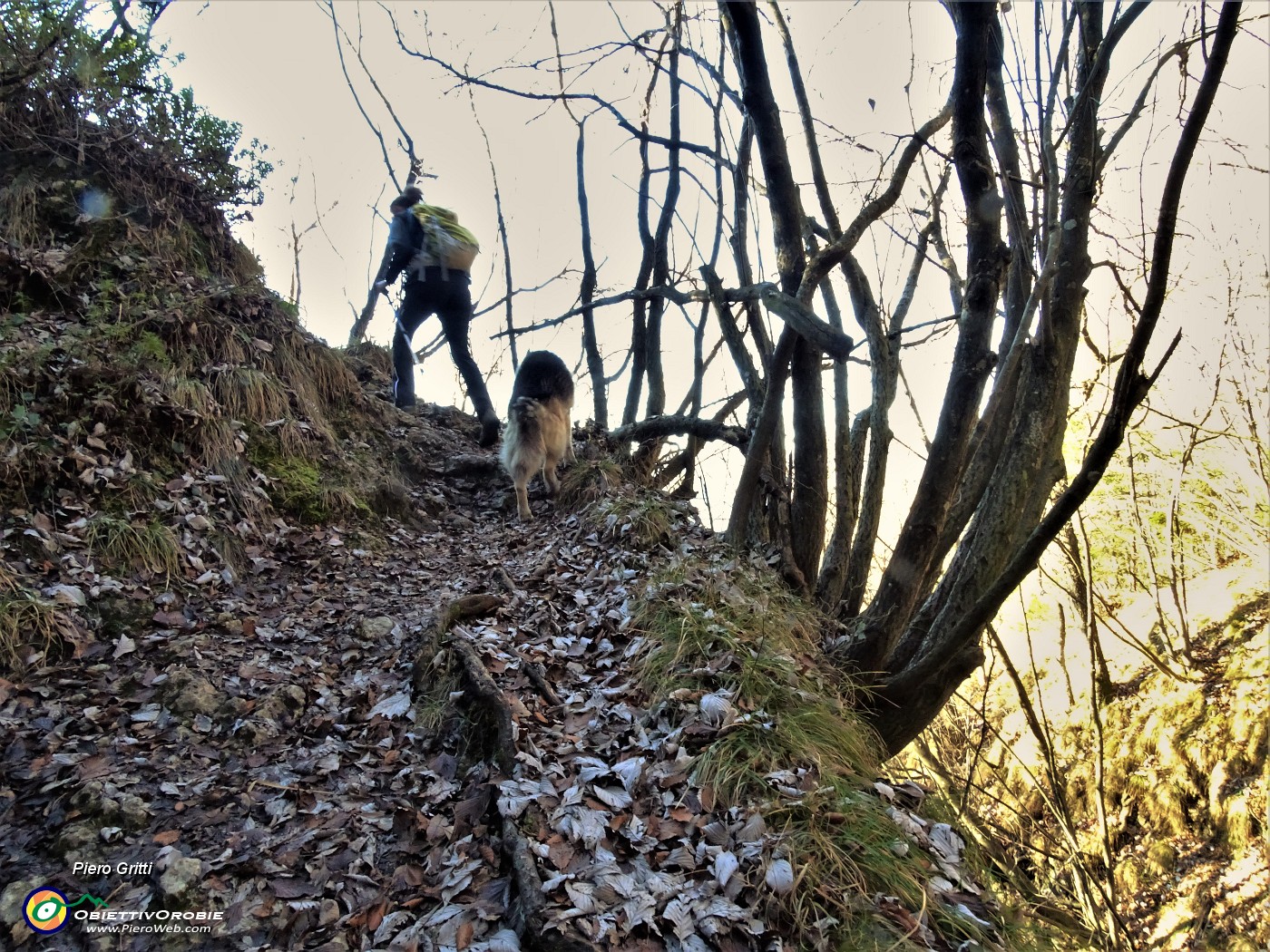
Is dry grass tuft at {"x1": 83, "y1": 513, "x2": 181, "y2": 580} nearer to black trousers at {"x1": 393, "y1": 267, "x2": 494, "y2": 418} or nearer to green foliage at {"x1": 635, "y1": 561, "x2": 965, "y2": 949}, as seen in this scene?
green foliage at {"x1": 635, "y1": 561, "x2": 965, "y2": 949}

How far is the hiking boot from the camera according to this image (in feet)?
26.9

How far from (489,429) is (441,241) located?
216 cm

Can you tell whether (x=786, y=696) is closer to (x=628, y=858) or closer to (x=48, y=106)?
(x=628, y=858)

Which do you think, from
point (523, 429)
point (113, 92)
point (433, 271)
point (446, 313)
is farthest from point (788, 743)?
point (113, 92)

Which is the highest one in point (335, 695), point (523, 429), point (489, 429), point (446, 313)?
point (446, 313)

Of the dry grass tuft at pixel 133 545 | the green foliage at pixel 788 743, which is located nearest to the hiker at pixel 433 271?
the dry grass tuft at pixel 133 545

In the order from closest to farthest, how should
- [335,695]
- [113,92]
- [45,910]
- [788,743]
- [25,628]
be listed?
[45,910], [788,743], [25,628], [335,695], [113,92]

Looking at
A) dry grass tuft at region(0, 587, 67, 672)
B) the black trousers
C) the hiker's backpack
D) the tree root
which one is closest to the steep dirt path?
the tree root

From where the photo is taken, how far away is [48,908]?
91.7 inches

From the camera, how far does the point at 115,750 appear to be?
3.07 metres

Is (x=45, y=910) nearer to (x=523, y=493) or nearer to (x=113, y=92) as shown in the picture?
(x=523, y=493)

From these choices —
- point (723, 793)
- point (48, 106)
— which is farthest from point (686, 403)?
point (48, 106)

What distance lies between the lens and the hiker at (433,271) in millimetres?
7371

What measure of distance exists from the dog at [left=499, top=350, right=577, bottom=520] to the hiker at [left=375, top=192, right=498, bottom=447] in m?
0.77
